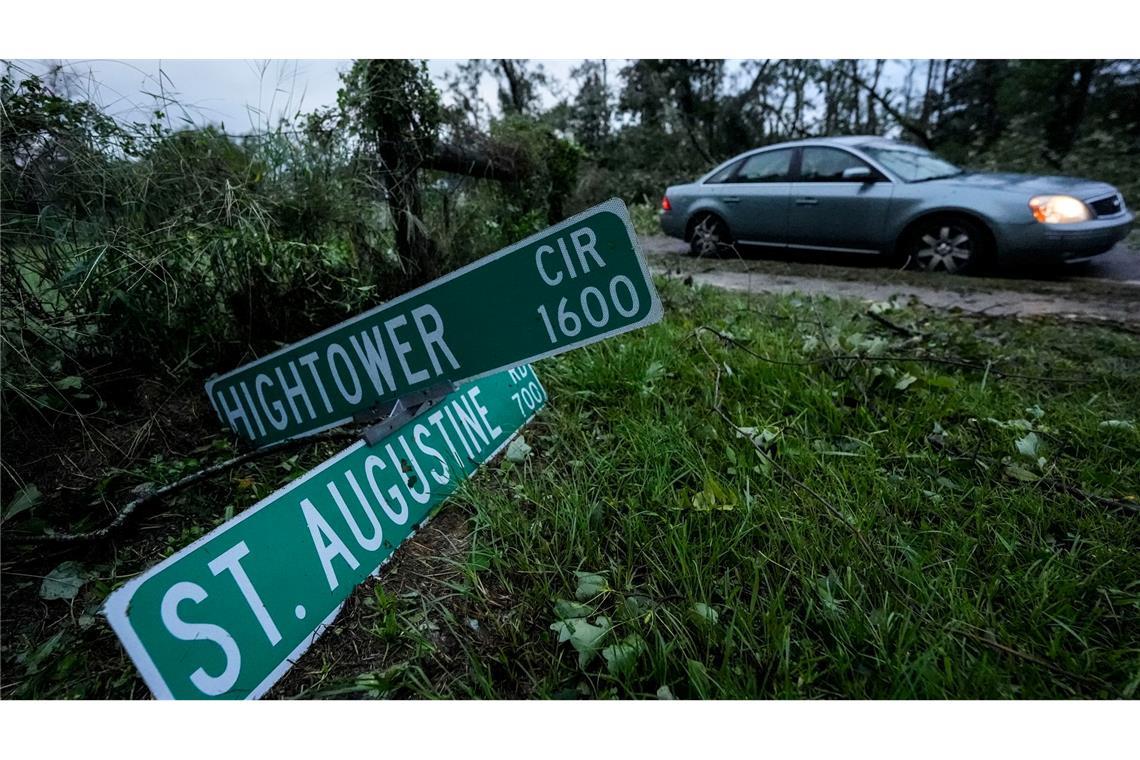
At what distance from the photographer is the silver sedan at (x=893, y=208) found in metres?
3.65

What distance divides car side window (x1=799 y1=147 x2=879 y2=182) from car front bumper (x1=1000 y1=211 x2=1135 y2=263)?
4.20ft

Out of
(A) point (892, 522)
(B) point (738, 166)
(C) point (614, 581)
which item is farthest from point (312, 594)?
(B) point (738, 166)

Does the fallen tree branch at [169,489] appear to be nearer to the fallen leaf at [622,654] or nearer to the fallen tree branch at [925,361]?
the fallen leaf at [622,654]

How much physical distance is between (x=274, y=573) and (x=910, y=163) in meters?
5.62

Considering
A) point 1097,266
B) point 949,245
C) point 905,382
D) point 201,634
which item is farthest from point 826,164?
point 201,634

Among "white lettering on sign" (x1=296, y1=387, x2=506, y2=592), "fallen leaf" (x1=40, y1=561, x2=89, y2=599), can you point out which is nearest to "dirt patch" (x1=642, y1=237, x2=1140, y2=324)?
"white lettering on sign" (x1=296, y1=387, x2=506, y2=592)

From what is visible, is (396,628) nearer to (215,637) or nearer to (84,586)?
(215,637)

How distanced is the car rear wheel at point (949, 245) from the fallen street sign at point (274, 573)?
4.19 m

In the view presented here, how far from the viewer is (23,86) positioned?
1.41 meters

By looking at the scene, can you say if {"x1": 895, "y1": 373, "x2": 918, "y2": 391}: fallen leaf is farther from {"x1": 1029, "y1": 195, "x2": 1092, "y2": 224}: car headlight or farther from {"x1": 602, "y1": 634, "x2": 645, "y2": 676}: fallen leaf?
{"x1": 1029, "y1": 195, "x2": 1092, "y2": 224}: car headlight

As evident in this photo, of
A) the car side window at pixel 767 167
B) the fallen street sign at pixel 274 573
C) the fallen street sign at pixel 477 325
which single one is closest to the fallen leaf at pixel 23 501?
the fallen street sign at pixel 477 325

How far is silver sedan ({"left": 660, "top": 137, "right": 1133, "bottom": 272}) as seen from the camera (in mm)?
3652

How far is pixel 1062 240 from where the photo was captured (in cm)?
359

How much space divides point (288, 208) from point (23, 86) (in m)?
0.75
